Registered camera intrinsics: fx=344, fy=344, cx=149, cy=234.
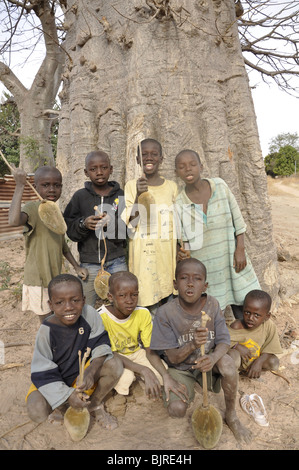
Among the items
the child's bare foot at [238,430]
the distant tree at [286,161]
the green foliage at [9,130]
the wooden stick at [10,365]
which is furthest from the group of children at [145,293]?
the distant tree at [286,161]

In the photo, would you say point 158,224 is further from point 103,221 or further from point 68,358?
point 68,358

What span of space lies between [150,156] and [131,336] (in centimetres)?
116

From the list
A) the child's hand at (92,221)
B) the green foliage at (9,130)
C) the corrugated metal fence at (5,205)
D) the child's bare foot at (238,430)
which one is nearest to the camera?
the child's bare foot at (238,430)

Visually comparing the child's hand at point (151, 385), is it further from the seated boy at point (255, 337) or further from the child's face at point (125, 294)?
the seated boy at point (255, 337)

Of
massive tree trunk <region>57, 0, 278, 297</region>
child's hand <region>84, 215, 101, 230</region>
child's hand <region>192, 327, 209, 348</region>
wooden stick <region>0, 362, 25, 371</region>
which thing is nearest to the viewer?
child's hand <region>192, 327, 209, 348</region>

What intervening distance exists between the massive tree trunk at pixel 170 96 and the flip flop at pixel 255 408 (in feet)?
4.70

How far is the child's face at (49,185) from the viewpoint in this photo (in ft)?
7.47

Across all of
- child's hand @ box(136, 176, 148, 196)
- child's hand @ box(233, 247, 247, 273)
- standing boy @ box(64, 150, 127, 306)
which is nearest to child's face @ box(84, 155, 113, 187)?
standing boy @ box(64, 150, 127, 306)

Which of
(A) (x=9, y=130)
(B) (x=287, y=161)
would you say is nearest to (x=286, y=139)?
(B) (x=287, y=161)

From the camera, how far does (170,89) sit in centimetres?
299

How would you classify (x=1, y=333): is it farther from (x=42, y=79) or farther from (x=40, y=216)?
(x=42, y=79)

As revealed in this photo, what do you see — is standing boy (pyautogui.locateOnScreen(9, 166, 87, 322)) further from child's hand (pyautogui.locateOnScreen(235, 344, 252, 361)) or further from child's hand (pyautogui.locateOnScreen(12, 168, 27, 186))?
child's hand (pyautogui.locateOnScreen(235, 344, 252, 361))

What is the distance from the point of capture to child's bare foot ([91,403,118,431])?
6.20 feet

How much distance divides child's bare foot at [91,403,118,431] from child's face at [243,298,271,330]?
3.48 feet
